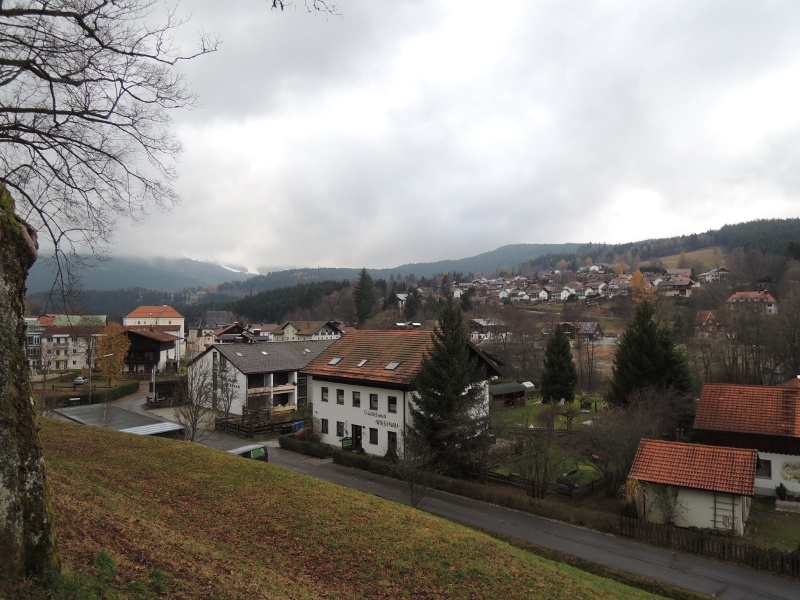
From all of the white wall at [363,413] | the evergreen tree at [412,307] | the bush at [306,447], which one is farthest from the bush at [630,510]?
the evergreen tree at [412,307]

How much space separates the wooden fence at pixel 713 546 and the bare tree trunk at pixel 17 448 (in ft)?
65.0

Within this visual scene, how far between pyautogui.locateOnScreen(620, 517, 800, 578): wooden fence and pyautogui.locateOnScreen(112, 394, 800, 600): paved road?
396 millimetres

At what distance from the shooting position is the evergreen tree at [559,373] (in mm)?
46812

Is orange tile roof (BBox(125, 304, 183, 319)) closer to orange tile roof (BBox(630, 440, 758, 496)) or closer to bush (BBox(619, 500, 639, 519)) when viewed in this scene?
orange tile roof (BBox(630, 440, 758, 496))

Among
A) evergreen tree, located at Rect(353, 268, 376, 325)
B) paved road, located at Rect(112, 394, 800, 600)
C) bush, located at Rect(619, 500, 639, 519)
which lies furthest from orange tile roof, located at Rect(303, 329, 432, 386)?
evergreen tree, located at Rect(353, 268, 376, 325)

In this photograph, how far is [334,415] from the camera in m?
32.1

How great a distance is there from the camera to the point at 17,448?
4.93 metres

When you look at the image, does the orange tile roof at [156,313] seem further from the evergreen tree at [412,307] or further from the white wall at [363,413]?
the white wall at [363,413]

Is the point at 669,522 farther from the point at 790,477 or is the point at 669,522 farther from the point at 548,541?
the point at 790,477

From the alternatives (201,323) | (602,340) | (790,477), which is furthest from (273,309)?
(790,477)

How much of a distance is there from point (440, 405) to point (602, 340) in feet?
237

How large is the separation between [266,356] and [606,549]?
3563 cm

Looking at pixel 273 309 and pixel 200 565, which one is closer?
pixel 200 565

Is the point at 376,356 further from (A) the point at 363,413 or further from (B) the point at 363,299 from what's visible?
(B) the point at 363,299
